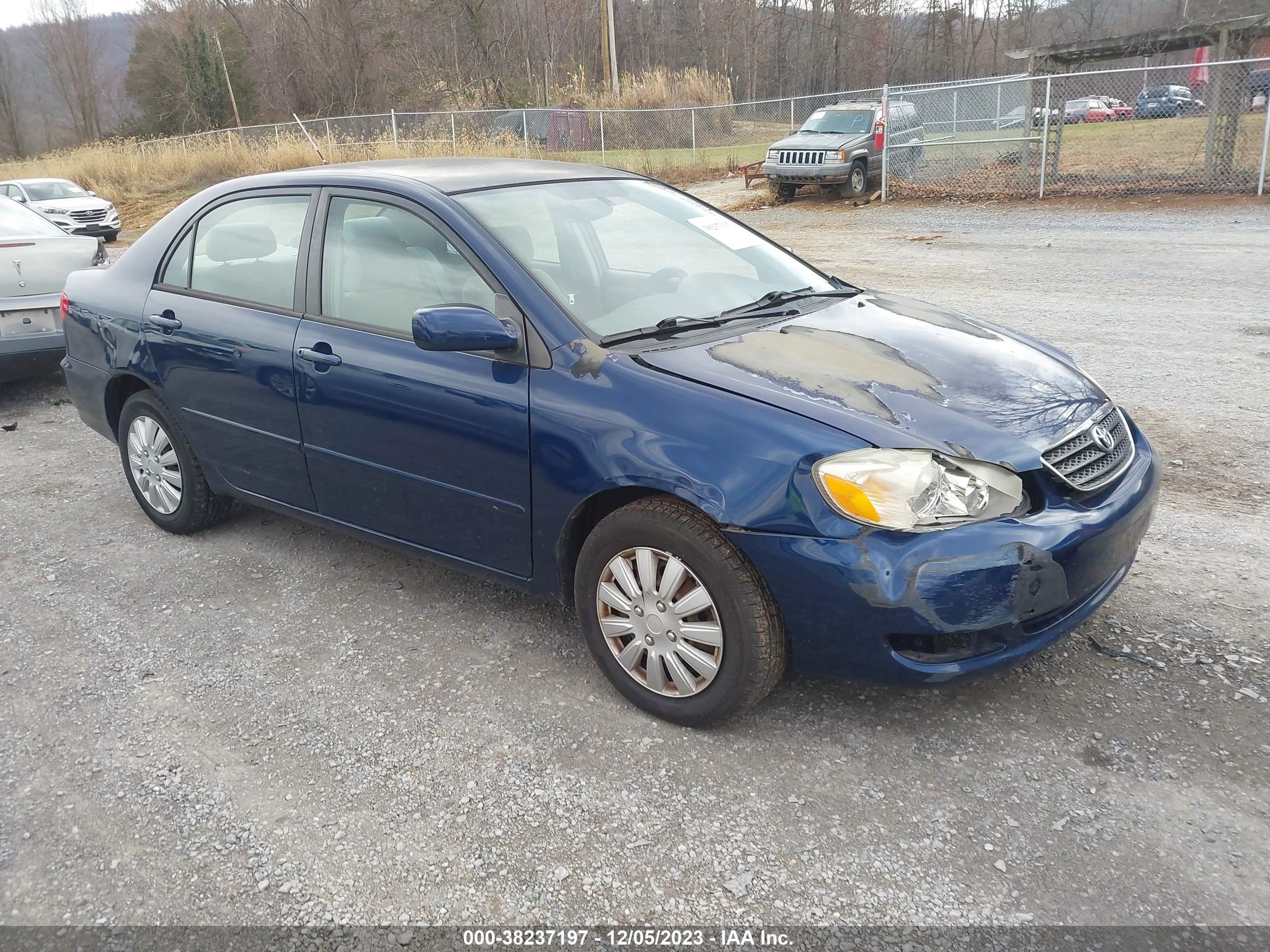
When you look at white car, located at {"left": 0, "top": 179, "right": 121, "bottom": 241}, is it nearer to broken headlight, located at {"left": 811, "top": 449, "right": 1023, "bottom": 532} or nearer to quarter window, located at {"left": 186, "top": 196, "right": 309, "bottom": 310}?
quarter window, located at {"left": 186, "top": 196, "right": 309, "bottom": 310}

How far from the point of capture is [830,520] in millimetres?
2664

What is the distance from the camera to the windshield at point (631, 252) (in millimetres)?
3432

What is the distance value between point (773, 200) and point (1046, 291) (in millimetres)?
10290

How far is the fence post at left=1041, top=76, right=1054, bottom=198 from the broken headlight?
50.5 ft

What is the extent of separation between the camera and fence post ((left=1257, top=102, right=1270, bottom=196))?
14391mm

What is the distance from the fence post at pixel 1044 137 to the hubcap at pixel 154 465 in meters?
15.4

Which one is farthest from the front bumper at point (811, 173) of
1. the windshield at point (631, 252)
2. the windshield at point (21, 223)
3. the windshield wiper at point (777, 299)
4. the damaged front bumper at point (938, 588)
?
the damaged front bumper at point (938, 588)

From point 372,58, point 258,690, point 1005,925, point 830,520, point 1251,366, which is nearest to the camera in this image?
point 1005,925

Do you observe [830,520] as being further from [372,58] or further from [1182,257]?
[372,58]

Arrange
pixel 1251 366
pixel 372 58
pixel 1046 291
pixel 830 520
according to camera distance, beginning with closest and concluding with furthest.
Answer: pixel 830 520 → pixel 1251 366 → pixel 1046 291 → pixel 372 58

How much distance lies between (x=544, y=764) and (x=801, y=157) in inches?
678

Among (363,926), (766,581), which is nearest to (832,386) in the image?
(766,581)

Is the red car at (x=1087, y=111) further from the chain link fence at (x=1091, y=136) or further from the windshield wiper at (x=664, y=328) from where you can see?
the windshield wiper at (x=664, y=328)

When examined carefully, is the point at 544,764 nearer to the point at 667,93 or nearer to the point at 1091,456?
the point at 1091,456
